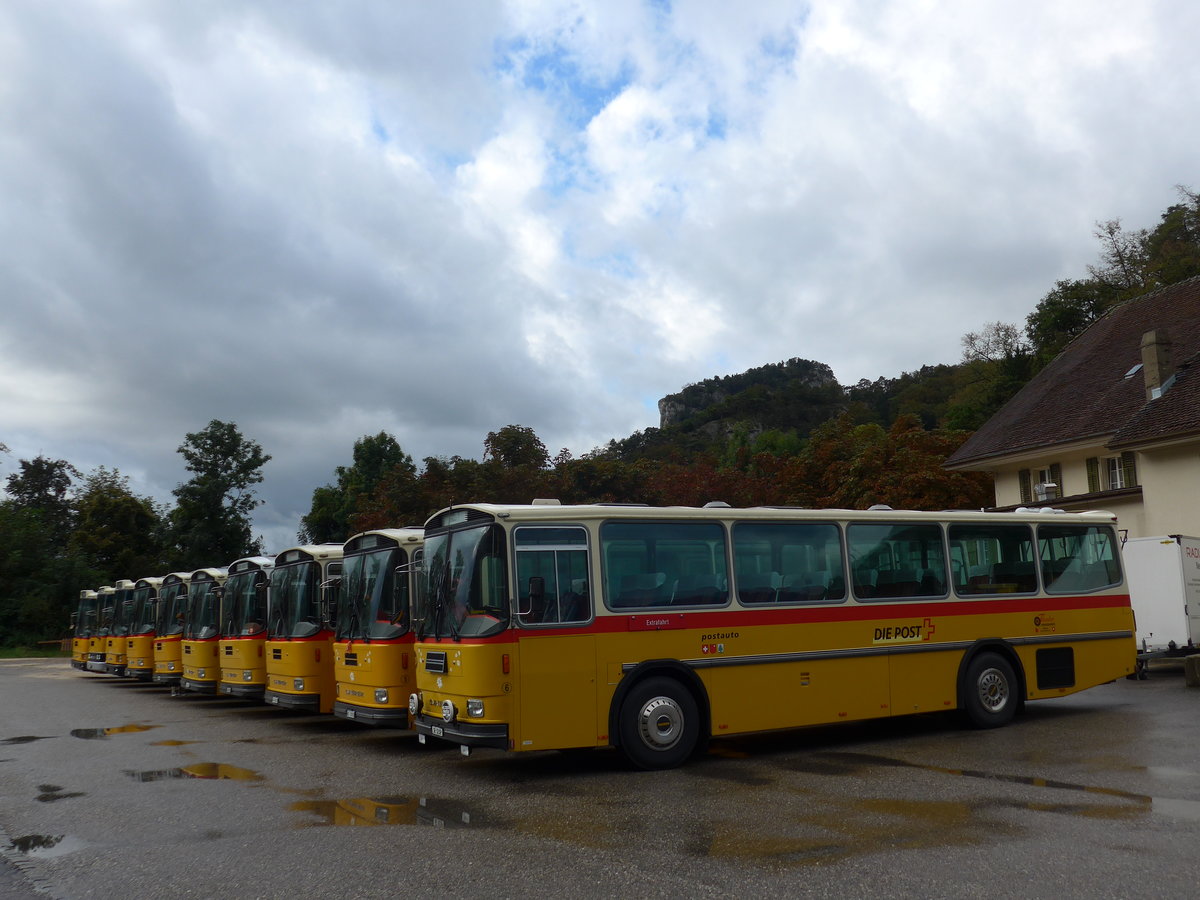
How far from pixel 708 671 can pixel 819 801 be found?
8.15 feet

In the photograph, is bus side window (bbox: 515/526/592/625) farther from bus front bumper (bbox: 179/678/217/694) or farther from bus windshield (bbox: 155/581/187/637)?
bus windshield (bbox: 155/581/187/637)

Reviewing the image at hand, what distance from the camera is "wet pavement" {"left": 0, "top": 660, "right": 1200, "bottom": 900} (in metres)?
6.50

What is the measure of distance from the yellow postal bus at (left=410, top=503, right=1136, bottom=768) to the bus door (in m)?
0.02

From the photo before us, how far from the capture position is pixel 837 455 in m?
45.0

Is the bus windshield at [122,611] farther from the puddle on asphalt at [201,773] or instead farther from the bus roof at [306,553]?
the puddle on asphalt at [201,773]

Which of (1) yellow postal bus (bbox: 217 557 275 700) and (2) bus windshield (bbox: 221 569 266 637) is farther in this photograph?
(2) bus windshield (bbox: 221 569 266 637)

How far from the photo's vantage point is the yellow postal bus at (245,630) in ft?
58.6

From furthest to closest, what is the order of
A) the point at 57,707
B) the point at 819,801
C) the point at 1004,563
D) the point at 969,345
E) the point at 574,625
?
the point at 969,345 → the point at 57,707 → the point at 1004,563 → the point at 574,625 → the point at 819,801

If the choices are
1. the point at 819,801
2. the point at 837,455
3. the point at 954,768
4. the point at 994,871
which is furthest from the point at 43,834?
the point at 837,455

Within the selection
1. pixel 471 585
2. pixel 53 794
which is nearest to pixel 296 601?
pixel 53 794

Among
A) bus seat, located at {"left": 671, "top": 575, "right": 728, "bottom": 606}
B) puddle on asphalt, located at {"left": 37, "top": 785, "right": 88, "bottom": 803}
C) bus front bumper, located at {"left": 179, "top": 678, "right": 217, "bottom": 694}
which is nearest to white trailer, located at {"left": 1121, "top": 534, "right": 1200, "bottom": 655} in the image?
bus seat, located at {"left": 671, "top": 575, "right": 728, "bottom": 606}

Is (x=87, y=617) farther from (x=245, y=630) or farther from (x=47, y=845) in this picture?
(x=47, y=845)

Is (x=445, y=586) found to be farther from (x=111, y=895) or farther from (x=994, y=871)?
(x=994, y=871)

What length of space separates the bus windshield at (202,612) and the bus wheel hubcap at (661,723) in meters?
12.4
